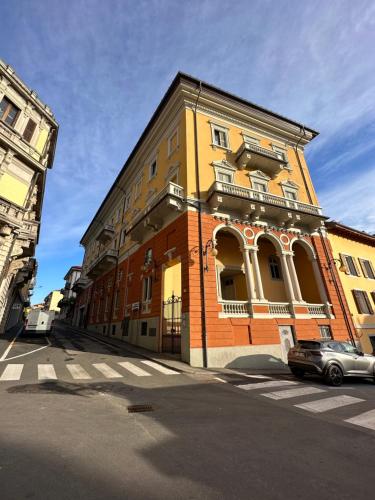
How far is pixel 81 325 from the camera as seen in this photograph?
3772 centimetres

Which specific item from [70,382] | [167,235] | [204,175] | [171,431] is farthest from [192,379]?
[204,175]

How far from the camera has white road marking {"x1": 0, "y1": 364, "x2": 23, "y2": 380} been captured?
7.25 meters

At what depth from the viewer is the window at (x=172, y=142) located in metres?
17.5

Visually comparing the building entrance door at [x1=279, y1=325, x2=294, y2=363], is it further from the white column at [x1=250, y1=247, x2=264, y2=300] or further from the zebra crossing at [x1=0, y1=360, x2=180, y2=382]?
the zebra crossing at [x1=0, y1=360, x2=180, y2=382]

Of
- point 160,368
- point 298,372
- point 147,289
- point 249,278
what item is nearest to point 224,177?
point 249,278

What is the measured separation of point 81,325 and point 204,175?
33.5 m

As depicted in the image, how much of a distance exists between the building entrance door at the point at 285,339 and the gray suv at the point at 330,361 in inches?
122

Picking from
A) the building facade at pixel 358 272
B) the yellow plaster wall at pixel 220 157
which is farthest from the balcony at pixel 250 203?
the building facade at pixel 358 272

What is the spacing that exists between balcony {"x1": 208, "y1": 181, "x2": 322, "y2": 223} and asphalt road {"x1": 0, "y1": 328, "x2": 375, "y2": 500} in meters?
10.3

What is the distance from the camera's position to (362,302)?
18.2 m

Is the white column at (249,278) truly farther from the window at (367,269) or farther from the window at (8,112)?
the window at (8,112)

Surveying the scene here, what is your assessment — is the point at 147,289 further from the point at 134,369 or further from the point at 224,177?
the point at 224,177

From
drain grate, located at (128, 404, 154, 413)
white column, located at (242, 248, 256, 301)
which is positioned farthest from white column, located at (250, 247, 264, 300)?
drain grate, located at (128, 404, 154, 413)

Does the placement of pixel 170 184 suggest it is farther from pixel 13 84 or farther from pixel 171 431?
pixel 13 84
